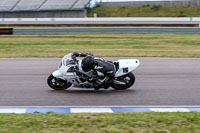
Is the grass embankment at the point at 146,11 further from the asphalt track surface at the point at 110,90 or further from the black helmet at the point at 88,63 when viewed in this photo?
the black helmet at the point at 88,63

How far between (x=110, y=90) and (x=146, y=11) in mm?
47256

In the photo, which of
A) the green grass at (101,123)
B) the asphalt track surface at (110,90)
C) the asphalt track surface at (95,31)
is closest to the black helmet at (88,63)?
the asphalt track surface at (110,90)

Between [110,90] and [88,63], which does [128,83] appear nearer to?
[110,90]

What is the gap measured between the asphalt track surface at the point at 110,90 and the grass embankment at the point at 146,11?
1638 inches

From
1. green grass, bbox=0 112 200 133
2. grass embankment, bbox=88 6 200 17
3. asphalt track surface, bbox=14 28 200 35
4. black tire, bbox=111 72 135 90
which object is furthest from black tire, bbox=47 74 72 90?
grass embankment, bbox=88 6 200 17

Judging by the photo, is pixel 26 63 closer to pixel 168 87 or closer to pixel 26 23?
pixel 168 87

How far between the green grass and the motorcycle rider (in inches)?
88.8

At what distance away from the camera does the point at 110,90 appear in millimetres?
8555

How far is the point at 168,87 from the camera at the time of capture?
29.3ft

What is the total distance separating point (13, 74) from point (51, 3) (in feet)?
152

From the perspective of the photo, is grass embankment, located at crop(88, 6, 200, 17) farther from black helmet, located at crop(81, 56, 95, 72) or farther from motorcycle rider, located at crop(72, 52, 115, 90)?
black helmet, located at crop(81, 56, 95, 72)

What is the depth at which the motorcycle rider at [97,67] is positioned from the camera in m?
7.89

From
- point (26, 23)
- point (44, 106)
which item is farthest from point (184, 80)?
point (26, 23)

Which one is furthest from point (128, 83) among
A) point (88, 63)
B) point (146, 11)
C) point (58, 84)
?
point (146, 11)
